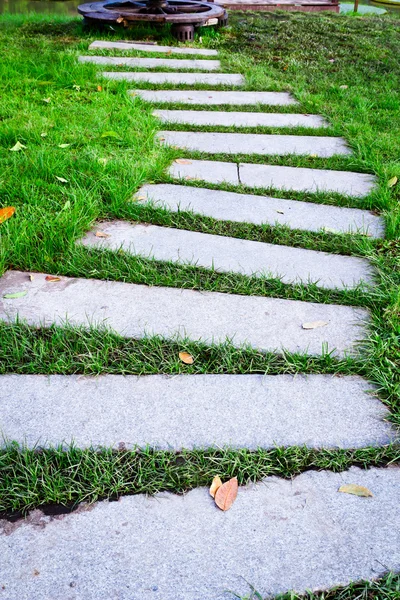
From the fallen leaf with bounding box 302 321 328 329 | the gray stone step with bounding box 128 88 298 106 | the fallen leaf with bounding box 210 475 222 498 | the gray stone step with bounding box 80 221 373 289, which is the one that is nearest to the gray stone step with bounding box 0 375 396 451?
the fallen leaf with bounding box 210 475 222 498

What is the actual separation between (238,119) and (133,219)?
1.57 m

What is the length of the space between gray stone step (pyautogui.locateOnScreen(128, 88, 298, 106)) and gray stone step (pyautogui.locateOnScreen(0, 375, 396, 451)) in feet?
9.40

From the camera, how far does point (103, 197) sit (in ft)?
8.68

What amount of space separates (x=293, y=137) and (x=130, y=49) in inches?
99.8

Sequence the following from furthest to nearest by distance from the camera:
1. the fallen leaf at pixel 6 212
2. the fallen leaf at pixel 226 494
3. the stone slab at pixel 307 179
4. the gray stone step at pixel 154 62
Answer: the gray stone step at pixel 154 62
the stone slab at pixel 307 179
the fallen leaf at pixel 6 212
the fallen leaf at pixel 226 494

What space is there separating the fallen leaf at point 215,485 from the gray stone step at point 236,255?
0.95 metres

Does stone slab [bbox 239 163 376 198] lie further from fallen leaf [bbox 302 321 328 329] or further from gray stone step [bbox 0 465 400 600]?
gray stone step [bbox 0 465 400 600]

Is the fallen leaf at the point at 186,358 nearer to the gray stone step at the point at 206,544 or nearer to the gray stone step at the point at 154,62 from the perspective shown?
the gray stone step at the point at 206,544

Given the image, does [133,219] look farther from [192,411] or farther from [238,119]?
[238,119]

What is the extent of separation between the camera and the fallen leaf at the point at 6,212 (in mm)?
2366

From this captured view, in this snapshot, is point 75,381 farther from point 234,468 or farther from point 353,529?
point 353,529

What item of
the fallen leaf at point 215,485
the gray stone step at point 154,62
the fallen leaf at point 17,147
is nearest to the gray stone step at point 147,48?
the gray stone step at point 154,62

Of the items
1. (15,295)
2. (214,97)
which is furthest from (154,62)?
(15,295)

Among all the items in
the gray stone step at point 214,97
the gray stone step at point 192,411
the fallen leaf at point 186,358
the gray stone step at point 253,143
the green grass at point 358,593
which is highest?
the gray stone step at point 214,97
